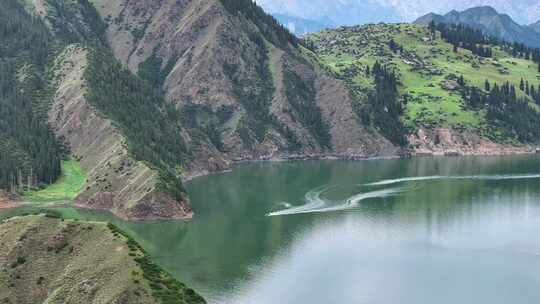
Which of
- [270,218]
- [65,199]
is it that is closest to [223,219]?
[270,218]

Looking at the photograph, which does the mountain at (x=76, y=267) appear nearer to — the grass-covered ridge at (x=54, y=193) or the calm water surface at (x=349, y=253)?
the calm water surface at (x=349, y=253)

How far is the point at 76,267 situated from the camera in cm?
9838

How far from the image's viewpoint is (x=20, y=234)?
105m

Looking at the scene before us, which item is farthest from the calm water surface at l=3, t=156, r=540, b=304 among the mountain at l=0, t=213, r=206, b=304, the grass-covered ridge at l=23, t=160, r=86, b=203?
the mountain at l=0, t=213, r=206, b=304

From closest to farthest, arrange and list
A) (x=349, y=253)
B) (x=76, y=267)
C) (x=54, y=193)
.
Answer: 1. (x=76, y=267)
2. (x=349, y=253)
3. (x=54, y=193)

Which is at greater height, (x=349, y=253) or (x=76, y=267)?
(x=76, y=267)

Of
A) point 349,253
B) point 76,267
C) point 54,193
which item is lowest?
point 349,253

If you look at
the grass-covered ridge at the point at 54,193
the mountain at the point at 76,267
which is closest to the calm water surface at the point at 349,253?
the grass-covered ridge at the point at 54,193

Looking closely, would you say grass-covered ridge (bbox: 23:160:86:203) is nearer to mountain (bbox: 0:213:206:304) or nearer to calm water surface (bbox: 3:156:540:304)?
calm water surface (bbox: 3:156:540:304)

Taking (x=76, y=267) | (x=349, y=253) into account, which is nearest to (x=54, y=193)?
(x=349, y=253)

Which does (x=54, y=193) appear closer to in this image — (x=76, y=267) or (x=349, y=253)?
(x=349, y=253)

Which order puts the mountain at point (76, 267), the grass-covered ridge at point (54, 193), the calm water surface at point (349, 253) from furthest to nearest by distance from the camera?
the grass-covered ridge at point (54, 193) → the calm water surface at point (349, 253) → the mountain at point (76, 267)

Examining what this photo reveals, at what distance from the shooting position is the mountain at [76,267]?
92.6 meters

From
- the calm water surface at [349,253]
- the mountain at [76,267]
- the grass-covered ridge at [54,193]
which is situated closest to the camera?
the mountain at [76,267]
